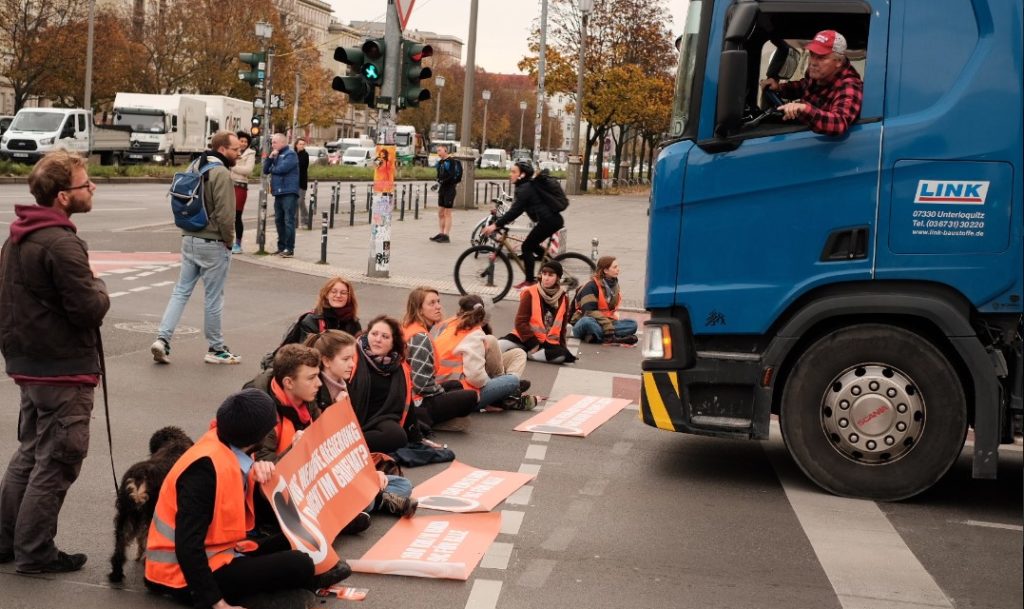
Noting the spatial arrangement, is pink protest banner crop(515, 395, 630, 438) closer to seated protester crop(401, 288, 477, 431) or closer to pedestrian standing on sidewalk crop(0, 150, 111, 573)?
seated protester crop(401, 288, 477, 431)

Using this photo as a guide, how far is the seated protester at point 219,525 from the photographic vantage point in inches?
206

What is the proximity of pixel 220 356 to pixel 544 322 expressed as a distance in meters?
3.27

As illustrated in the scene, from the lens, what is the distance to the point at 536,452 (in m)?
8.99

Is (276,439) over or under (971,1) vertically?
under

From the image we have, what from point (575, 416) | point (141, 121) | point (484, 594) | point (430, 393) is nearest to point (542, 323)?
point (575, 416)

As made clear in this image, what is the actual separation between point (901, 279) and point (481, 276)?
426 inches

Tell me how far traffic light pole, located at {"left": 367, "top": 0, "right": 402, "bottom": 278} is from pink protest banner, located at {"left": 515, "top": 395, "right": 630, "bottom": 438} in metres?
7.51

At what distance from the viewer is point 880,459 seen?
7.71 metres

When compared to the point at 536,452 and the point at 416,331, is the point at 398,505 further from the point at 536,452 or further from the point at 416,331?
the point at 416,331

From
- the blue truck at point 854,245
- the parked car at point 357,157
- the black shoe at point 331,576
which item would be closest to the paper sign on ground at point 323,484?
the black shoe at point 331,576

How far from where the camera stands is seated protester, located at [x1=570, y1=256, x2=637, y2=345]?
48.6 ft

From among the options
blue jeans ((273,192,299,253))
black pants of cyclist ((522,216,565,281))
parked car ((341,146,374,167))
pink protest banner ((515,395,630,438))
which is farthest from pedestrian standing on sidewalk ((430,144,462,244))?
parked car ((341,146,374,167))

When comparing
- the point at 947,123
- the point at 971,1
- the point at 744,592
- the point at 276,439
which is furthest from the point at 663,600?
the point at 971,1

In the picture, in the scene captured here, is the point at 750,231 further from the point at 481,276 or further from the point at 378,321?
the point at 481,276
